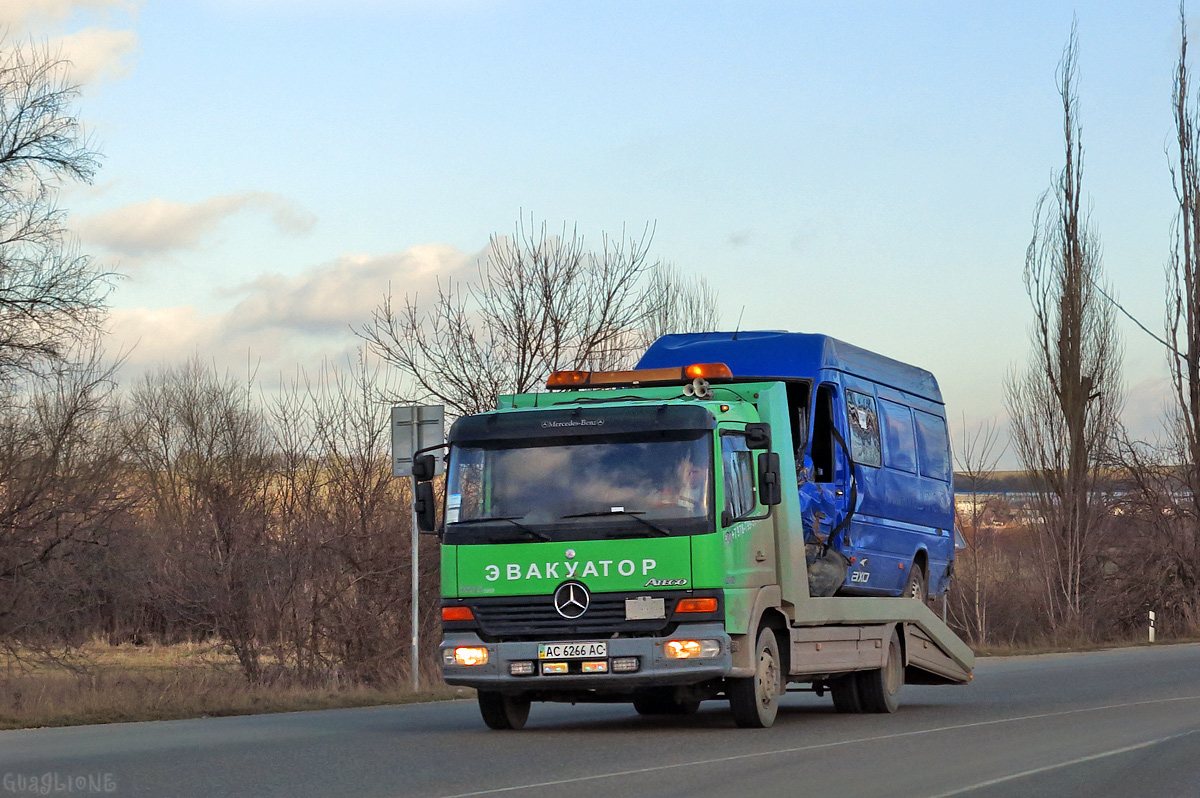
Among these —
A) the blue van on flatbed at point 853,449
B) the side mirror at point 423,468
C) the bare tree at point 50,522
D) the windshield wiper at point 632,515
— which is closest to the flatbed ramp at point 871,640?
the blue van on flatbed at point 853,449

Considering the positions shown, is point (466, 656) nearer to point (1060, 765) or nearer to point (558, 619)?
point (558, 619)

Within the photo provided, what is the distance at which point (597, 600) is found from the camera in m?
13.3

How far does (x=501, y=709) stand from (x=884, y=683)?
454 centimetres

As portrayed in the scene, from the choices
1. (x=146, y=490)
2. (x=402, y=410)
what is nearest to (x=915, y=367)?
(x=402, y=410)

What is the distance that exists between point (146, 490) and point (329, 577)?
6061 millimetres

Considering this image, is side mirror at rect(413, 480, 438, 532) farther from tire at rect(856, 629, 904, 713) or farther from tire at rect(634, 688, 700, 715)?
tire at rect(856, 629, 904, 713)

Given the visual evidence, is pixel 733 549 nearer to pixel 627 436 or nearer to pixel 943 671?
pixel 627 436

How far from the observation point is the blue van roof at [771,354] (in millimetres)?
15672

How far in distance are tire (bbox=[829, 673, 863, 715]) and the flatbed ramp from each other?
0.60 m

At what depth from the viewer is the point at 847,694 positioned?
55.4 ft

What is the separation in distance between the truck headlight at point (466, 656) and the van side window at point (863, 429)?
4525 millimetres

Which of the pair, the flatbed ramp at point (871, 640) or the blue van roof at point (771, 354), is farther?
the blue van roof at point (771, 354)

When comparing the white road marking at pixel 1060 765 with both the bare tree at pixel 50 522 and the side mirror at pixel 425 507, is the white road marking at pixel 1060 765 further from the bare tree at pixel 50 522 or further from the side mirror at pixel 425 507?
the bare tree at pixel 50 522

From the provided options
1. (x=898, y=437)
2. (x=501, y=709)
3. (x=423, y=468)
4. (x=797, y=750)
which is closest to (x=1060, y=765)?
(x=797, y=750)
